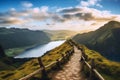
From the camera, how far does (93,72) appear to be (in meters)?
16.5

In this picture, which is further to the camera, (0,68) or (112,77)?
(0,68)

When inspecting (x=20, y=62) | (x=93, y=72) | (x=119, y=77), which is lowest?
(x=20, y=62)

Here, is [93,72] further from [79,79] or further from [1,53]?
[1,53]

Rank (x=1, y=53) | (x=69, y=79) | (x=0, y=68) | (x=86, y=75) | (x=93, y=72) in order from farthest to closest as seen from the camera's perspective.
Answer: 1. (x=1, y=53)
2. (x=0, y=68)
3. (x=86, y=75)
4. (x=69, y=79)
5. (x=93, y=72)

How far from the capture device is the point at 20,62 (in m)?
174

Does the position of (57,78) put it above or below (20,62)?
above

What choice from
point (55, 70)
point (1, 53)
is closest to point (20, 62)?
point (1, 53)

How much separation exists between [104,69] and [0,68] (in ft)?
426

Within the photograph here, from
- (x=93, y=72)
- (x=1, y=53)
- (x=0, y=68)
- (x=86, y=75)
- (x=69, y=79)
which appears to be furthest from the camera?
(x=1, y=53)

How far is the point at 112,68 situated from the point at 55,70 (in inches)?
288

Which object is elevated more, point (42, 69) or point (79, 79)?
point (42, 69)

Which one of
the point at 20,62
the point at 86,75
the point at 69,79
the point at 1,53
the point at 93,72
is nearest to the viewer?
the point at 93,72

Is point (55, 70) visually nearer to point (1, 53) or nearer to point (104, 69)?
point (104, 69)

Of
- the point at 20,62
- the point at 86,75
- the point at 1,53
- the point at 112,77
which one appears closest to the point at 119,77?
the point at 112,77
